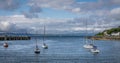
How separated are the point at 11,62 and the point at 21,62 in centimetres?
274

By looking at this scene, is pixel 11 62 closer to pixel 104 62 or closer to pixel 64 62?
pixel 64 62

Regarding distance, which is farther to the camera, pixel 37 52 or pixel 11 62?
pixel 37 52

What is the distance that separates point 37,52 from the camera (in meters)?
115

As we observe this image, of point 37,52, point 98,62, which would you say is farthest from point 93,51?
point 98,62

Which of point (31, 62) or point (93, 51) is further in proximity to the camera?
point (93, 51)

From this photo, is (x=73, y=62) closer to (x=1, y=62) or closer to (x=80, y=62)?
(x=80, y=62)

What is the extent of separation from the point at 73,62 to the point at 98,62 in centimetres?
704

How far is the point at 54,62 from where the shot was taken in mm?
80062

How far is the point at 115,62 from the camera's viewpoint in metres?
79.2

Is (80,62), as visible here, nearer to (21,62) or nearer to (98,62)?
(98,62)

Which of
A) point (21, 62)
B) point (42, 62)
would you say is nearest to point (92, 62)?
point (42, 62)

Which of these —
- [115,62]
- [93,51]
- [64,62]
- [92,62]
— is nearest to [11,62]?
[64,62]

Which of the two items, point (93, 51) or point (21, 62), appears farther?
point (93, 51)

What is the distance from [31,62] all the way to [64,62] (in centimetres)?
895
